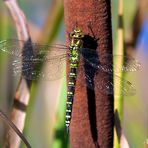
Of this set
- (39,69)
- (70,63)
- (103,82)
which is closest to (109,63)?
(103,82)

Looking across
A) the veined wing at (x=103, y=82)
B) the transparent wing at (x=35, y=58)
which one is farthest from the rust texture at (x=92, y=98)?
the transparent wing at (x=35, y=58)

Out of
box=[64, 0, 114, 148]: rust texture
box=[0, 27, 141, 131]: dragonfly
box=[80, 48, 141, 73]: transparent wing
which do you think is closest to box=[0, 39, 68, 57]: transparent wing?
box=[0, 27, 141, 131]: dragonfly

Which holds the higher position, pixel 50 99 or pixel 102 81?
pixel 102 81

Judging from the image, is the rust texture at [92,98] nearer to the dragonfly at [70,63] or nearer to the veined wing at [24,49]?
the dragonfly at [70,63]

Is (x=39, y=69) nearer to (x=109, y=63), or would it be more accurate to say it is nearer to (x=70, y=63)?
(x=70, y=63)

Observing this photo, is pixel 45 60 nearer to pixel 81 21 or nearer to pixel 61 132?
pixel 61 132

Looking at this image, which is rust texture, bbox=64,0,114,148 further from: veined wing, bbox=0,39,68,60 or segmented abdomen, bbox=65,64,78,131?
veined wing, bbox=0,39,68,60

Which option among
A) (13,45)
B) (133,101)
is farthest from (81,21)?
(133,101)
